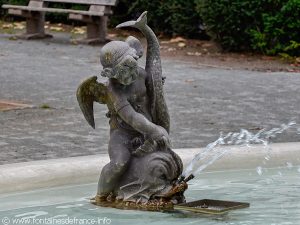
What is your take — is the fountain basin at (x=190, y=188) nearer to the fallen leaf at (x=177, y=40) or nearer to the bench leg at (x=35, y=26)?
the fallen leaf at (x=177, y=40)

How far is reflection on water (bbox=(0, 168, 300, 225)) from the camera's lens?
5242 millimetres

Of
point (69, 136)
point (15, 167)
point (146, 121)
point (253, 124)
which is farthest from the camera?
point (253, 124)

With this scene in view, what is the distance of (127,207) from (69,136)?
3.19m

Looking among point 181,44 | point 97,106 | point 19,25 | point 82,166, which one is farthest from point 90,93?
point 19,25

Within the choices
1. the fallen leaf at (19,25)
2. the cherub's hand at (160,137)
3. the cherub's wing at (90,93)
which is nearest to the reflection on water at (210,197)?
the cherub's hand at (160,137)

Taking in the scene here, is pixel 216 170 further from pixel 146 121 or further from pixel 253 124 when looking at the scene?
pixel 253 124

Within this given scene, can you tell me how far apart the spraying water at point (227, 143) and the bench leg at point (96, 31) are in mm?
8158

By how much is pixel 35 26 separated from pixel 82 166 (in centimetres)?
1204

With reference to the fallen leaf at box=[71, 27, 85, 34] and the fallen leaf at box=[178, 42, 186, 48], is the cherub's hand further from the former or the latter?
the fallen leaf at box=[71, 27, 85, 34]

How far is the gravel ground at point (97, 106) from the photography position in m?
8.30

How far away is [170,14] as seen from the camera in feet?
57.6

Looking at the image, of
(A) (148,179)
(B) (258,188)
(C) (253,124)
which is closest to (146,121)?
(A) (148,179)

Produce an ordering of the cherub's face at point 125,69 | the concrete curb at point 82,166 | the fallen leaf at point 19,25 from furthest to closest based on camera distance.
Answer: the fallen leaf at point 19,25 → the concrete curb at point 82,166 → the cherub's face at point 125,69

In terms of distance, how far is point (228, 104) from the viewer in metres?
10.8
